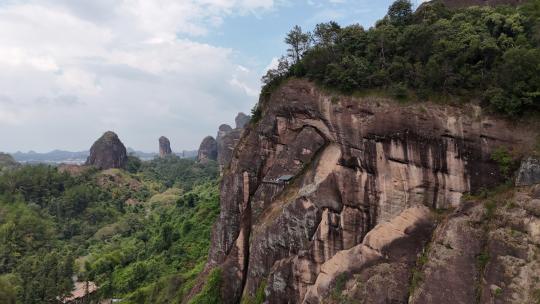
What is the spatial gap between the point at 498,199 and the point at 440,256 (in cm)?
366

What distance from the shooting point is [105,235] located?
235 feet

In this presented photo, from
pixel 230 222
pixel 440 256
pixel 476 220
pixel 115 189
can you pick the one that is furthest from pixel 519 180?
pixel 115 189

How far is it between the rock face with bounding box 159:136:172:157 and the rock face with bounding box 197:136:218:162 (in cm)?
3572

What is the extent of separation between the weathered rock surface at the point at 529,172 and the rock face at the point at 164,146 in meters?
178

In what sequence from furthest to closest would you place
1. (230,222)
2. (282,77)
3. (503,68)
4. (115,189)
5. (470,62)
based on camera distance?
(115,189), (230,222), (282,77), (470,62), (503,68)

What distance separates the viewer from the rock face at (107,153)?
4232 inches

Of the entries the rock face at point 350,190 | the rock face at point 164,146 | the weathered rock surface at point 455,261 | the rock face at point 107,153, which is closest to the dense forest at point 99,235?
the rock face at point 107,153

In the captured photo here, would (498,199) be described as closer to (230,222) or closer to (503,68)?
(503,68)

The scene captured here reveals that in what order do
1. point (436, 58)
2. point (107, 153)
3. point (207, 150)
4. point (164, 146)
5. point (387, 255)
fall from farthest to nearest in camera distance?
point (164, 146) < point (207, 150) < point (107, 153) < point (436, 58) < point (387, 255)

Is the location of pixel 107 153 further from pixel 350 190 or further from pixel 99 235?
pixel 350 190

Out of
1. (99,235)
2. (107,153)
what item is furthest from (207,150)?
(99,235)

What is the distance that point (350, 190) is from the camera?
2169 centimetres

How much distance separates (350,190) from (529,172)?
8471 mm

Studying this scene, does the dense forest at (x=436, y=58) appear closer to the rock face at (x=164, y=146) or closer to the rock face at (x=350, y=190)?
the rock face at (x=350, y=190)
